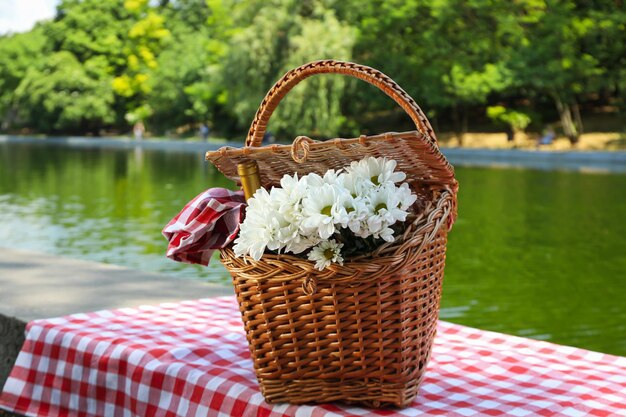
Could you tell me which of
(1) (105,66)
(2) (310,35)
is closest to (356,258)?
(2) (310,35)

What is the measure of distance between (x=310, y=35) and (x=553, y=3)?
7818mm

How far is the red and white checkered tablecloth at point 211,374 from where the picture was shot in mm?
2307

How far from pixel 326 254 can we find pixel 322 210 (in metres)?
0.10

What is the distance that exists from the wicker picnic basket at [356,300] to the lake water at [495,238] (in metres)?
3.72

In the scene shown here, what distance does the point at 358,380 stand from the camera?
2189mm

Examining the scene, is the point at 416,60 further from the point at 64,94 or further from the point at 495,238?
the point at 495,238

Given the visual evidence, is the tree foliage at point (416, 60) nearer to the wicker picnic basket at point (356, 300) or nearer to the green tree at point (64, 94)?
the green tree at point (64, 94)

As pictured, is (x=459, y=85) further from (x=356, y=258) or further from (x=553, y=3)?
(x=356, y=258)

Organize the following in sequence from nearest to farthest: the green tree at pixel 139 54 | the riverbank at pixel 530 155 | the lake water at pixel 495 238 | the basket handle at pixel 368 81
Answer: the basket handle at pixel 368 81
the lake water at pixel 495 238
the riverbank at pixel 530 155
the green tree at pixel 139 54

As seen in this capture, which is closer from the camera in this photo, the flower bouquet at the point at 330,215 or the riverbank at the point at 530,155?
the flower bouquet at the point at 330,215

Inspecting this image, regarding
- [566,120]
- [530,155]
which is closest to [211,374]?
[530,155]

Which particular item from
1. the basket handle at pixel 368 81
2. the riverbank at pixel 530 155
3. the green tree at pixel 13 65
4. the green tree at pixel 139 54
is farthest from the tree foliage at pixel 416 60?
the basket handle at pixel 368 81

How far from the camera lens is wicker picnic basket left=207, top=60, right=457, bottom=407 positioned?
2086 mm

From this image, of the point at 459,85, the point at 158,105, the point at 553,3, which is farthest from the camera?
the point at 158,105
